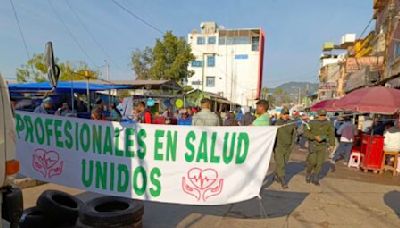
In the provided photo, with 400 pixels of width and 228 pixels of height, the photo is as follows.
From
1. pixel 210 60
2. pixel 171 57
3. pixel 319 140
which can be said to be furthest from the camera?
pixel 210 60

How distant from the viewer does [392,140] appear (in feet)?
32.1

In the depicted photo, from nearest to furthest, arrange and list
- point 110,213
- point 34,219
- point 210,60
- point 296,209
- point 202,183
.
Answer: point 110,213 → point 202,183 → point 34,219 → point 296,209 → point 210,60

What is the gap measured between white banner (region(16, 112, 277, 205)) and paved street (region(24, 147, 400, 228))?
33.5 inches

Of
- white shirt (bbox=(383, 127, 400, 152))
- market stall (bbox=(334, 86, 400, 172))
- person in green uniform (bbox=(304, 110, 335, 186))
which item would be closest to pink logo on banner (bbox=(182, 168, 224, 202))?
person in green uniform (bbox=(304, 110, 335, 186))

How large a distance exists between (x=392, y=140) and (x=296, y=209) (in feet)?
18.3

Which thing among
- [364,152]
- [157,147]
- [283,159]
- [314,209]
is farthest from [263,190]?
[364,152]

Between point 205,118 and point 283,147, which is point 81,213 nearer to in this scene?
point 205,118

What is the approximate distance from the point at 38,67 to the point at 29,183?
42024 mm

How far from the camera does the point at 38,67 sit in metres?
43.9

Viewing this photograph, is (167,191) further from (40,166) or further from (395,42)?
(395,42)

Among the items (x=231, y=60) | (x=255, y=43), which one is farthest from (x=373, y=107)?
(x=255, y=43)

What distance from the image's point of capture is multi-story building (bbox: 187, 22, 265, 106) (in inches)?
3002

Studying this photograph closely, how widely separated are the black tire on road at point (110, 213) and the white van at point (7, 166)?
1198mm

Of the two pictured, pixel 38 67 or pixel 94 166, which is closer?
pixel 94 166
